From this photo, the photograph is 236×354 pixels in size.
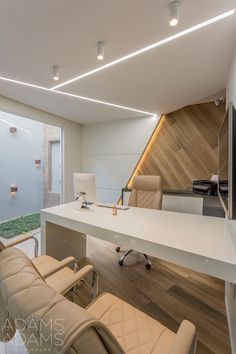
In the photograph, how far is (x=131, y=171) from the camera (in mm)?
4445

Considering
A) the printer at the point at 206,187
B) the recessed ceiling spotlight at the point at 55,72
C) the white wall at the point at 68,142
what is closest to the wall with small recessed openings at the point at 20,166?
the white wall at the point at 68,142

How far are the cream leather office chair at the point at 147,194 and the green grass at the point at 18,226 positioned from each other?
7.39 feet

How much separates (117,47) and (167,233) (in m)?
1.76

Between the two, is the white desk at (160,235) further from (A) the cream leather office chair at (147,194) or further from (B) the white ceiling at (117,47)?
(B) the white ceiling at (117,47)

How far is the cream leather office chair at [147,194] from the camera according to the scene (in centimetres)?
271

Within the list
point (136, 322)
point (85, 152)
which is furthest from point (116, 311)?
point (85, 152)

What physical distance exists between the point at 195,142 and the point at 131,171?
1.45 meters

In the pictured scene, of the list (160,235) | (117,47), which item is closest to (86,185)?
(160,235)

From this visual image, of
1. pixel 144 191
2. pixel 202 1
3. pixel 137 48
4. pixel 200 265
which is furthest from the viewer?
pixel 144 191

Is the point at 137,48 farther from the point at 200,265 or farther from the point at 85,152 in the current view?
the point at 85,152

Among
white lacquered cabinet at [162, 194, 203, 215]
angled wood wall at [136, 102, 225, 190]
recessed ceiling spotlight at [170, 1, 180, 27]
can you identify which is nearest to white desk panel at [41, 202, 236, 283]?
white lacquered cabinet at [162, 194, 203, 215]

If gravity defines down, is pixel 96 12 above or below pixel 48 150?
above

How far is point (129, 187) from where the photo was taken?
450cm

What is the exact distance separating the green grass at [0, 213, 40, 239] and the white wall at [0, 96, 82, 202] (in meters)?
0.83
